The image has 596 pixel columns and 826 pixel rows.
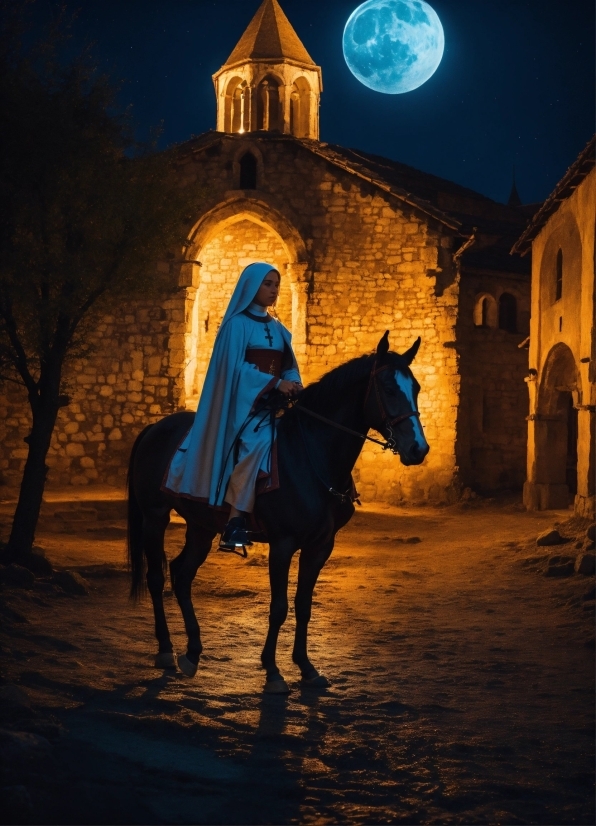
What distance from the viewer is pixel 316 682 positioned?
6.43 m

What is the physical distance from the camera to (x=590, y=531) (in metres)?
12.3

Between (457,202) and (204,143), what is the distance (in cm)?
1295

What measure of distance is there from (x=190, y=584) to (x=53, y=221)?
595cm

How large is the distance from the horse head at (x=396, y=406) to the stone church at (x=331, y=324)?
15605 millimetres

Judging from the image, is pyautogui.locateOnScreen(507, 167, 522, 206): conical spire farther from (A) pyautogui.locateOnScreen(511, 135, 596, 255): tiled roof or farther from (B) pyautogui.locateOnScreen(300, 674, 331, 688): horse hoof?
(B) pyautogui.locateOnScreen(300, 674, 331, 688): horse hoof

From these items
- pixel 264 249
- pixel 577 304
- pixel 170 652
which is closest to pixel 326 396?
pixel 170 652

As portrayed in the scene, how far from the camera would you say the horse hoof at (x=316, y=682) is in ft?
21.1

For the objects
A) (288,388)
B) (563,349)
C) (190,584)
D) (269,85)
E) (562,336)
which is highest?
(269,85)

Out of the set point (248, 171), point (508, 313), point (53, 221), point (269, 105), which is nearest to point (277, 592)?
point (53, 221)

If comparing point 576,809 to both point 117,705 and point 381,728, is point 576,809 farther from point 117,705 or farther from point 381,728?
point 117,705

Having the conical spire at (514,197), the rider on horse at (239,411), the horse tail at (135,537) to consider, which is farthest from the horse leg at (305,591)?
the conical spire at (514,197)

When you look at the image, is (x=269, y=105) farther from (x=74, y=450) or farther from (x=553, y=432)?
(x=553, y=432)

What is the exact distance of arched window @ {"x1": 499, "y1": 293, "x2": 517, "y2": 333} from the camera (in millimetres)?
25406

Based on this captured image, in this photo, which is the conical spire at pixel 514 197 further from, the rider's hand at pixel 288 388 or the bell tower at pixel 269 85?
the rider's hand at pixel 288 388
